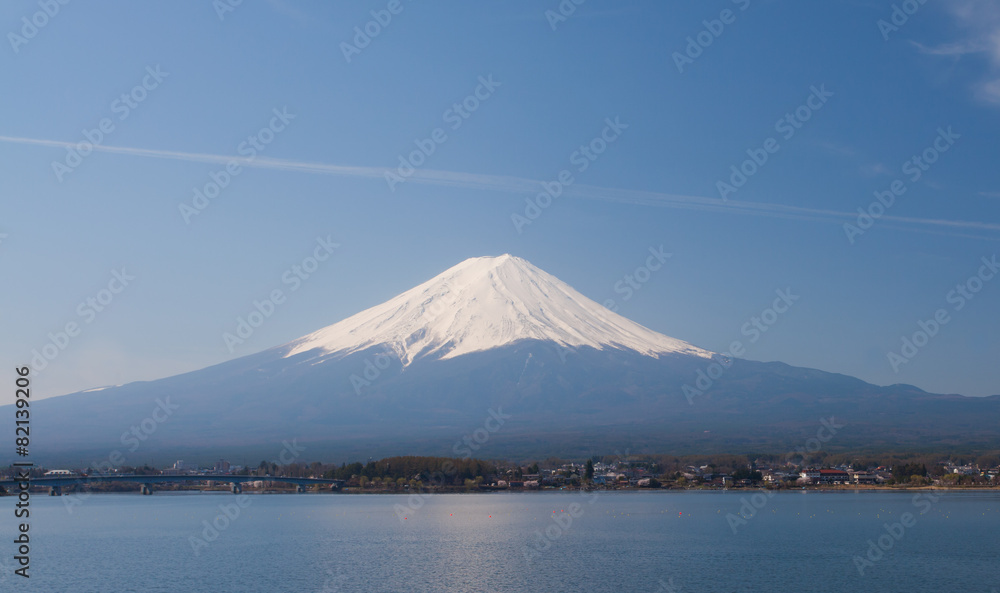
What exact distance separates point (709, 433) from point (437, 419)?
4323 centimetres

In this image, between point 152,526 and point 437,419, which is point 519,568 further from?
point 437,419

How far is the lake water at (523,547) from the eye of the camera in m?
31.7

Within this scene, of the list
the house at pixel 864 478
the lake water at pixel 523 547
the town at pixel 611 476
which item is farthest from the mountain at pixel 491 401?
the lake water at pixel 523 547

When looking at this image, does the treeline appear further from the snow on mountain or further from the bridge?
the snow on mountain

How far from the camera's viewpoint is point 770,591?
29266mm

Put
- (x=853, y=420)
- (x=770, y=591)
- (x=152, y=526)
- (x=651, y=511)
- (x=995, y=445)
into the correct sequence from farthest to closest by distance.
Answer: (x=853, y=420) < (x=995, y=445) < (x=651, y=511) < (x=152, y=526) < (x=770, y=591)

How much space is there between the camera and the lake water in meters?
31.7

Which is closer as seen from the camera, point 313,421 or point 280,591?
point 280,591

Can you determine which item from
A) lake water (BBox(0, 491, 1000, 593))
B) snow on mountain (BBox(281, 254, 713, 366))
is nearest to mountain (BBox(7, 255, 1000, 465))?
snow on mountain (BBox(281, 254, 713, 366))

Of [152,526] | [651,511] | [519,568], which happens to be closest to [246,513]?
[152,526]

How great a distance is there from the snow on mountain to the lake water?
372ft

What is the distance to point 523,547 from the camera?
133 feet

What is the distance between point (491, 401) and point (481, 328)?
25368 mm

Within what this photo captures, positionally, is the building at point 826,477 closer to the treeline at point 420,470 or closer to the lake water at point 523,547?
the lake water at point 523,547
